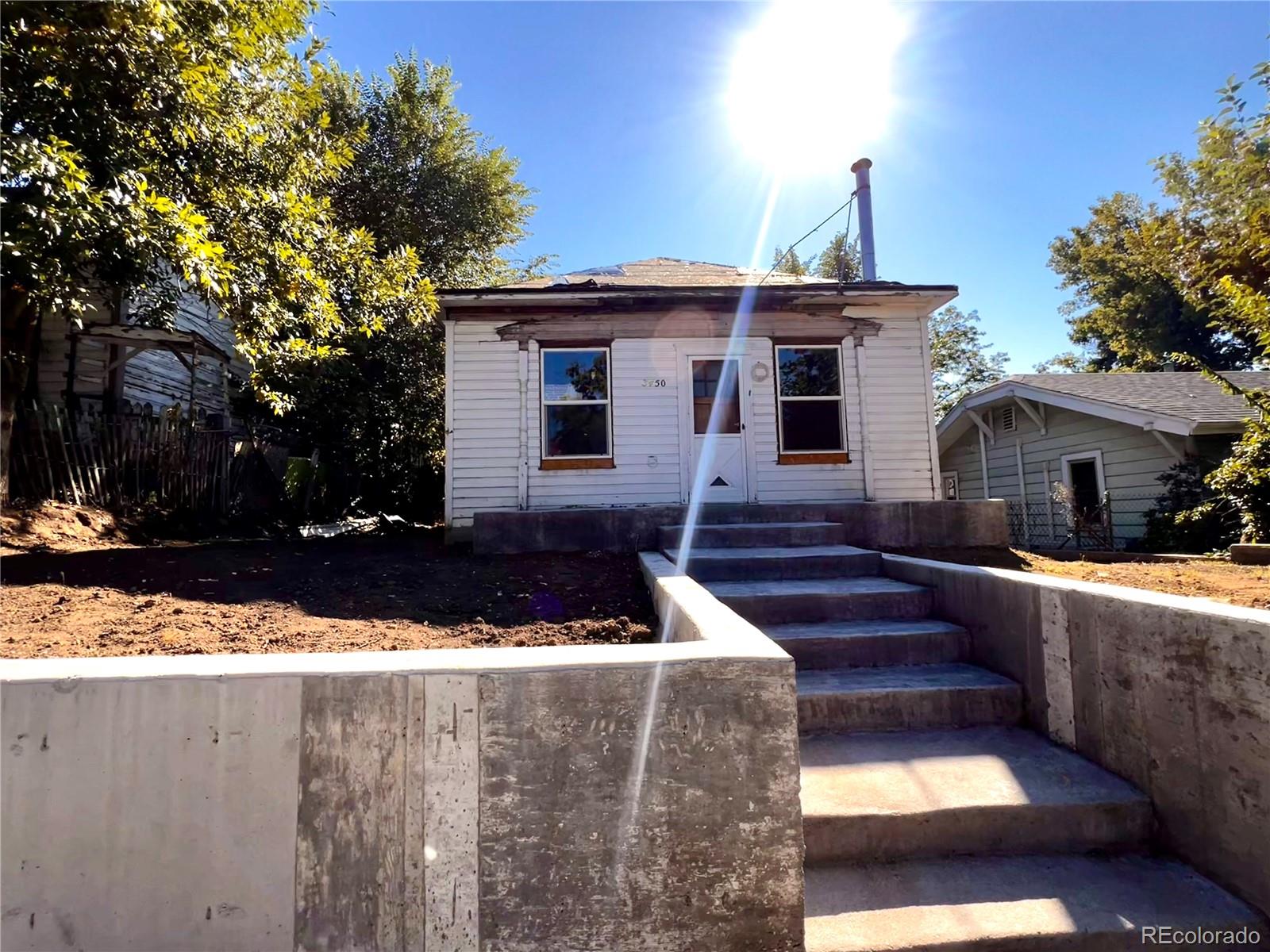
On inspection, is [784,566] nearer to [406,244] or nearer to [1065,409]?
[1065,409]

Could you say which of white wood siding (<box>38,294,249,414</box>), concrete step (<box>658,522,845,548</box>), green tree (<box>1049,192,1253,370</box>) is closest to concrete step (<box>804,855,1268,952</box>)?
concrete step (<box>658,522,845,548</box>)

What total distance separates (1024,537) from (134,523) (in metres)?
16.5

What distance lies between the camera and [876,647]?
3.59 m

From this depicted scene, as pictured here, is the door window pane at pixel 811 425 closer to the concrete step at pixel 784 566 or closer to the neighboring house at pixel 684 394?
the neighboring house at pixel 684 394

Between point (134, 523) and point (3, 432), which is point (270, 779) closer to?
point (3, 432)

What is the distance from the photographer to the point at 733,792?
68.4 inches

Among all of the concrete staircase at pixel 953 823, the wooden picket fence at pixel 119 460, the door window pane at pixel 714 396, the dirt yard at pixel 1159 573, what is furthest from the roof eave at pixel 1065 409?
the wooden picket fence at pixel 119 460

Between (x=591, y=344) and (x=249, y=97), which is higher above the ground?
(x=249, y=97)

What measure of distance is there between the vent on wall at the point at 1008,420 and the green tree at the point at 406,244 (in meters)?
13.4

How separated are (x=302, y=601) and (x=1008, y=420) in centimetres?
1539

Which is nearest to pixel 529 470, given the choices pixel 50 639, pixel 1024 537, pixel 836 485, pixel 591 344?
pixel 591 344

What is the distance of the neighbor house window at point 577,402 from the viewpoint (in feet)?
26.2

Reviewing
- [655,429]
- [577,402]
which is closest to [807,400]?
[655,429]

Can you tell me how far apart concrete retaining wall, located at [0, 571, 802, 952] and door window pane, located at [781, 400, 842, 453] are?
22.0 feet
